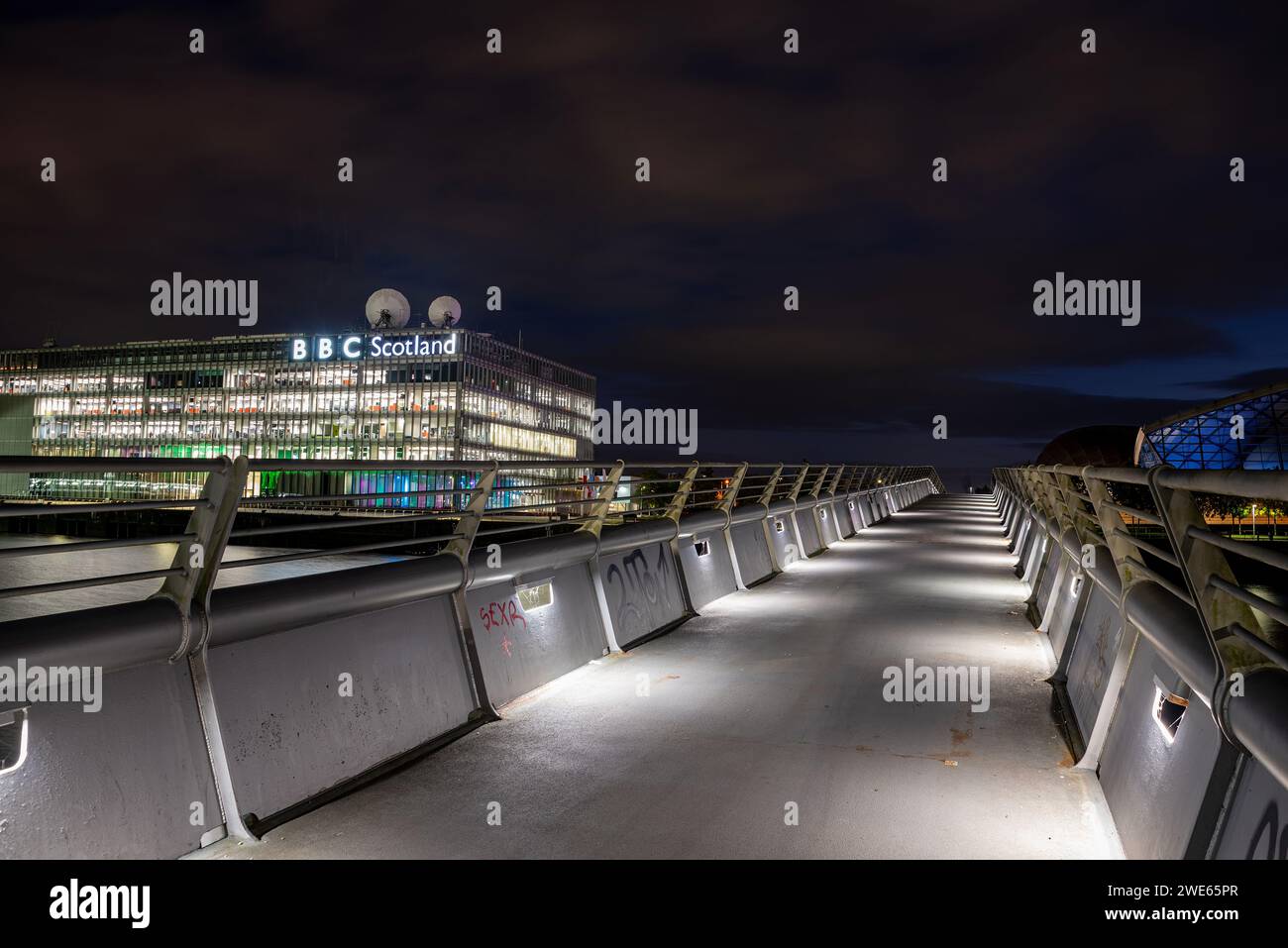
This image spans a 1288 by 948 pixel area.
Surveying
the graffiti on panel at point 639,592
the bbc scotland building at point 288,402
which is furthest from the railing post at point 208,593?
the bbc scotland building at point 288,402

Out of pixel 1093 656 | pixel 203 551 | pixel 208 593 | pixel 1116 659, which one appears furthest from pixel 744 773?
pixel 203 551

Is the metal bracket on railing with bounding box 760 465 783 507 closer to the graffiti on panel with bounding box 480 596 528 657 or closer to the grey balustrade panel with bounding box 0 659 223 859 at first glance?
the graffiti on panel with bounding box 480 596 528 657

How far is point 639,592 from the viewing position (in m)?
9.87

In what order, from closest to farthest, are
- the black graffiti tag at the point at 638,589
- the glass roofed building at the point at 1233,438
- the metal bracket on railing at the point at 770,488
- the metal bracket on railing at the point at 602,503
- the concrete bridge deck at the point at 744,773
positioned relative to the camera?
1. the concrete bridge deck at the point at 744,773
2. the metal bracket on railing at the point at 602,503
3. the black graffiti tag at the point at 638,589
4. the metal bracket on railing at the point at 770,488
5. the glass roofed building at the point at 1233,438

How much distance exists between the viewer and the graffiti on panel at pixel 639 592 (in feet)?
30.2

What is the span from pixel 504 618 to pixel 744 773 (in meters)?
2.63

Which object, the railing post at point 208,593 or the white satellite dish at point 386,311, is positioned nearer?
the railing post at point 208,593

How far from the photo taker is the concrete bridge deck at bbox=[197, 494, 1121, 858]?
421 centimetres

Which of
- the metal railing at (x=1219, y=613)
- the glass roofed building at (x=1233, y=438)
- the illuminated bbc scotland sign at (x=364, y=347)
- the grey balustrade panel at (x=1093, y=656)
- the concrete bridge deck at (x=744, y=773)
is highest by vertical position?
the illuminated bbc scotland sign at (x=364, y=347)

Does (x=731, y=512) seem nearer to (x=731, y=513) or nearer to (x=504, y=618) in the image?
(x=731, y=513)

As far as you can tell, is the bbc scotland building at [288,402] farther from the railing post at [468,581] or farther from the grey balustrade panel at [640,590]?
the railing post at [468,581]

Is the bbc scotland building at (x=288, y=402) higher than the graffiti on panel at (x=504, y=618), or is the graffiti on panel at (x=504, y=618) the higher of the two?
the bbc scotland building at (x=288, y=402)

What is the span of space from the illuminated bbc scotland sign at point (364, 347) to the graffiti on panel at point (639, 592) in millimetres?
88799

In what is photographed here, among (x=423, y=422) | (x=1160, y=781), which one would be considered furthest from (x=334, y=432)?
(x=1160, y=781)
